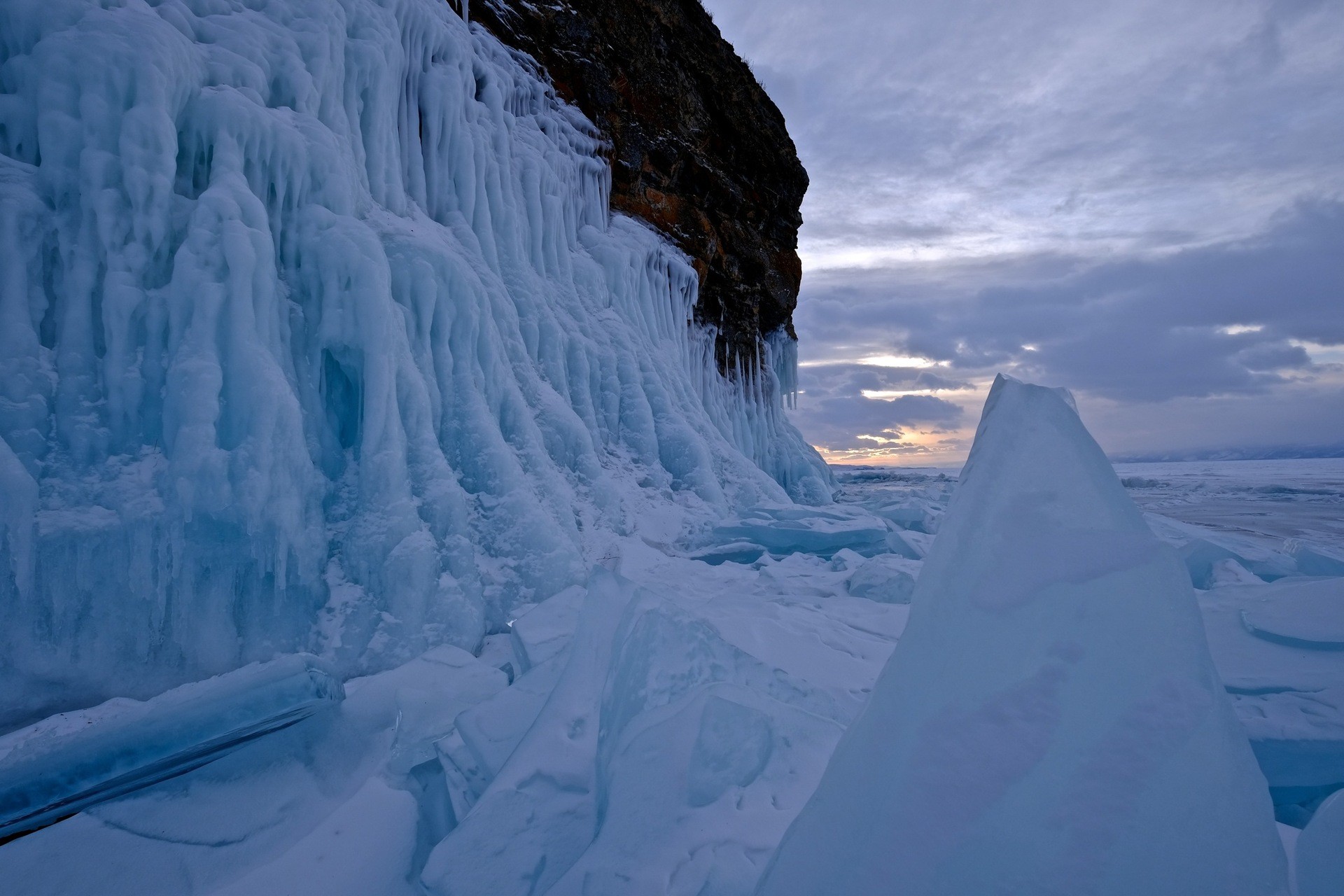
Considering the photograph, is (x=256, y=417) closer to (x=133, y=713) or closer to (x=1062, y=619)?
(x=133, y=713)

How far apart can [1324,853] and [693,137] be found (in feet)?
44.4

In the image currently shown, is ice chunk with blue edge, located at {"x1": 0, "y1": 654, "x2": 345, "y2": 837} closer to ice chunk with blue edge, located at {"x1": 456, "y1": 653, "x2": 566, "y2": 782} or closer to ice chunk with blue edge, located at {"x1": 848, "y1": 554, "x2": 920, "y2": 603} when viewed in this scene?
ice chunk with blue edge, located at {"x1": 456, "y1": 653, "x2": 566, "y2": 782}

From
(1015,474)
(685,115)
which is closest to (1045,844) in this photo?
(1015,474)

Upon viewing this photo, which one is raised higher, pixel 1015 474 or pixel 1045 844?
pixel 1015 474

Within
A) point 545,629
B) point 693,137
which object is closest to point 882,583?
point 545,629

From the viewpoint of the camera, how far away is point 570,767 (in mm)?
2139

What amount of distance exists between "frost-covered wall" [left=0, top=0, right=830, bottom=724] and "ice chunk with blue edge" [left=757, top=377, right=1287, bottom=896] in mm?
3391

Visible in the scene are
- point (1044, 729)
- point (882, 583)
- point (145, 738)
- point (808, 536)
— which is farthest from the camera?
point (808, 536)

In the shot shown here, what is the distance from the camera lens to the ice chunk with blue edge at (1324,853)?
1.26m

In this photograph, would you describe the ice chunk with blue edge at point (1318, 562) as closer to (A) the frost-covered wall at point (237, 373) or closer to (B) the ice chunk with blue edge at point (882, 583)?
(B) the ice chunk with blue edge at point (882, 583)

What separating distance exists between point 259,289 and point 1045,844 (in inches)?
188

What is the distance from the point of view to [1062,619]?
51.8 inches

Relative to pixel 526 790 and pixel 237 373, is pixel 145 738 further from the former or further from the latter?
pixel 237 373

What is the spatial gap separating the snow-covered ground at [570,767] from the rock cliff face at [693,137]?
9249 millimetres
